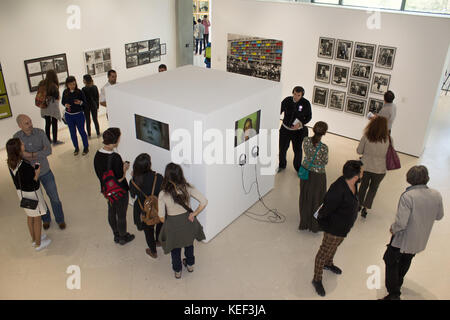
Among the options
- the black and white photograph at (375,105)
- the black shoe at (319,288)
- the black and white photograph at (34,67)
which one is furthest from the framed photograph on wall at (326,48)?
the black and white photograph at (34,67)

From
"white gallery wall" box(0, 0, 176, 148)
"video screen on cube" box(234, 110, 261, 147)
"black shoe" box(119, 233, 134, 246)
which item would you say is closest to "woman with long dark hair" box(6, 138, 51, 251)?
"black shoe" box(119, 233, 134, 246)

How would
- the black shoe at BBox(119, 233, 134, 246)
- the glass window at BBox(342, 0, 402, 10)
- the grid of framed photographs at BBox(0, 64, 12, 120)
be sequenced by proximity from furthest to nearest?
1. the glass window at BBox(342, 0, 402, 10)
2. the grid of framed photographs at BBox(0, 64, 12, 120)
3. the black shoe at BBox(119, 233, 134, 246)

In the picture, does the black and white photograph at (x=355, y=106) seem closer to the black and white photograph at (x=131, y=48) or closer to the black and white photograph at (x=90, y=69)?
the black and white photograph at (x=131, y=48)

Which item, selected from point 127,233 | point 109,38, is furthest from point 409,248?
point 109,38

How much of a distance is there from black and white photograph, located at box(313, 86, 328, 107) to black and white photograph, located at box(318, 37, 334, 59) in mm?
797

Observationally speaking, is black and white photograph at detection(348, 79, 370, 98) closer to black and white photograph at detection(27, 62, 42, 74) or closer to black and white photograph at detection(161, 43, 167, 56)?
black and white photograph at detection(161, 43, 167, 56)

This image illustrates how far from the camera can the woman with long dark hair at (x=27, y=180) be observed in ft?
15.6

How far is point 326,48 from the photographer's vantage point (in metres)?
9.14

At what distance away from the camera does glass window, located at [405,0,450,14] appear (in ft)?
33.4

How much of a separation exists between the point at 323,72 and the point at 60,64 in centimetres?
623

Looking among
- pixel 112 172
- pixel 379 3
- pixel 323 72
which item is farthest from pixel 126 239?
pixel 379 3

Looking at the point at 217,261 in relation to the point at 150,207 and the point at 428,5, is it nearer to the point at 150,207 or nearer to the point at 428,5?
the point at 150,207

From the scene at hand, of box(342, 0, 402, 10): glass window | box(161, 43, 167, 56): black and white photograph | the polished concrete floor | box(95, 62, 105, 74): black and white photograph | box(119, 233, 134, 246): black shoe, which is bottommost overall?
the polished concrete floor

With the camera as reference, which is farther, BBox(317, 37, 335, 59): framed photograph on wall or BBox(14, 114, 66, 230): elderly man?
BBox(317, 37, 335, 59): framed photograph on wall
